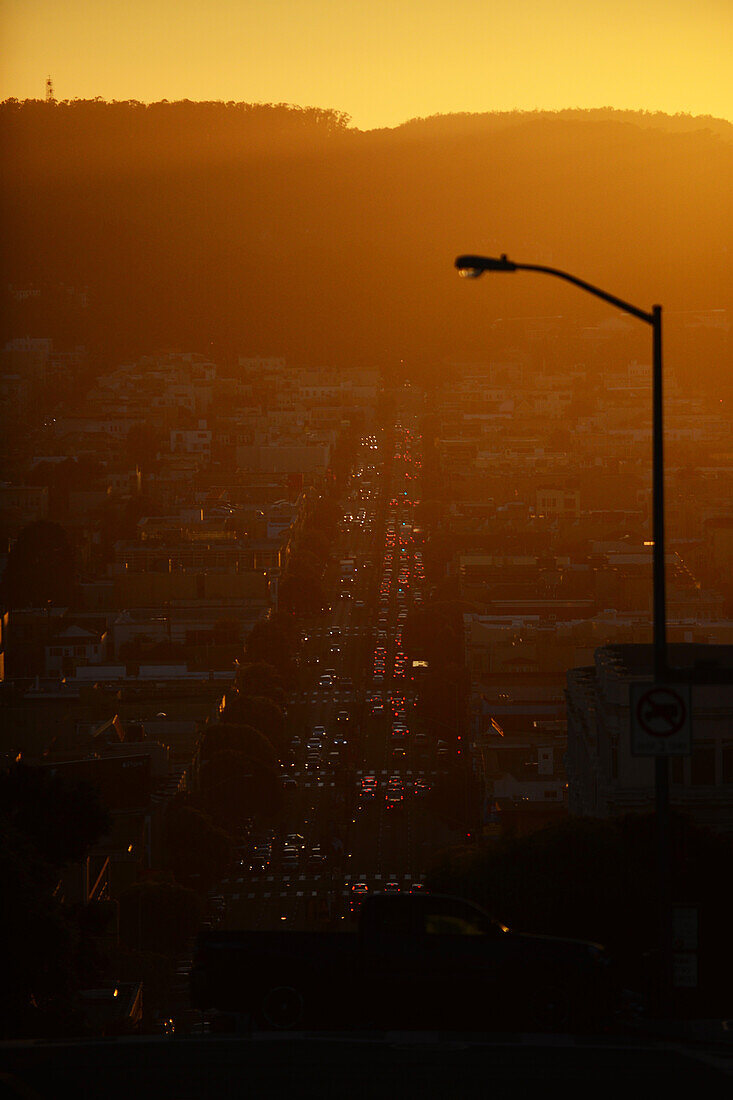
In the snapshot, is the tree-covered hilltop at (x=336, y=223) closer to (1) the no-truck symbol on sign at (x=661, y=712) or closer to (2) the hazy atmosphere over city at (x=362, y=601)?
(2) the hazy atmosphere over city at (x=362, y=601)

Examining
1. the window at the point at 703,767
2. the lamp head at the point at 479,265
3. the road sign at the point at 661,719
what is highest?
the lamp head at the point at 479,265

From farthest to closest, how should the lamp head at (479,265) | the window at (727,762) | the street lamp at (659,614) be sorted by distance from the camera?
the window at (727,762) → the street lamp at (659,614) → the lamp head at (479,265)

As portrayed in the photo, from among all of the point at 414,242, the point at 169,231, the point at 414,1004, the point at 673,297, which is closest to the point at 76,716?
the point at 414,1004

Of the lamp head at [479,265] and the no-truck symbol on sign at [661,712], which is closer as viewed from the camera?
the lamp head at [479,265]

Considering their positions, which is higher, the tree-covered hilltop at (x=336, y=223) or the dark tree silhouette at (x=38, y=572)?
the tree-covered hilltop at (x=336, y=223)

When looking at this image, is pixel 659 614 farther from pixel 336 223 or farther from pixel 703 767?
pixel 336 223

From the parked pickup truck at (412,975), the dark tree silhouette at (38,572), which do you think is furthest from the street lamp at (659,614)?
the dark tree silhouette at (38,572)

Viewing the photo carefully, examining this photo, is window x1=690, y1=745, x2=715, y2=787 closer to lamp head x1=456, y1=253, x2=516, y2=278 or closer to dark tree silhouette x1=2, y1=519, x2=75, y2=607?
lamp head x1=456, y1=253, x2=516, y2=278

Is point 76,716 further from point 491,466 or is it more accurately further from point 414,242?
point 414,242
